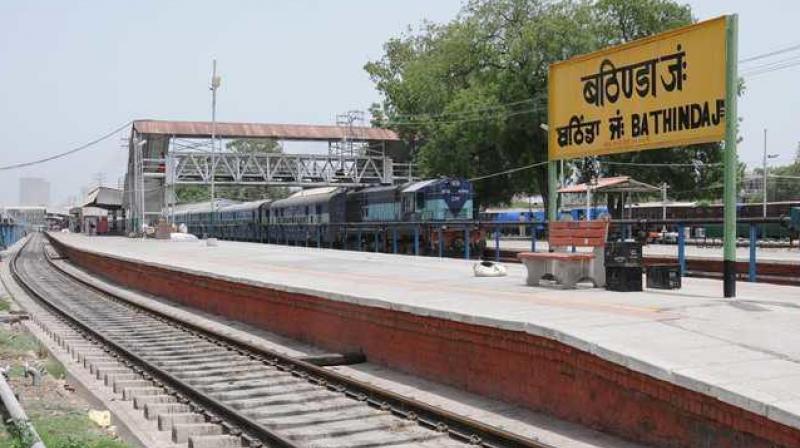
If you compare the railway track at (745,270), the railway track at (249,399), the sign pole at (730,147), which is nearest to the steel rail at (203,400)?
the railway track at (249,399)

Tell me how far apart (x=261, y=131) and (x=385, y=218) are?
34165mm

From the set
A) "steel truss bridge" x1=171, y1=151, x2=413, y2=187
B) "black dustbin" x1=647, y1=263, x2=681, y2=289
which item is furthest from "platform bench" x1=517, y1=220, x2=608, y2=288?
"steel truss bridge" x1=171, y1=151, x2=413, y2=187

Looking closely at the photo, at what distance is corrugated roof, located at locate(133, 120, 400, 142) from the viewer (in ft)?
217

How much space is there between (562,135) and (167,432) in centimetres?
767

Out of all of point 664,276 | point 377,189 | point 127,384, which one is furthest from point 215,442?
point 377,189

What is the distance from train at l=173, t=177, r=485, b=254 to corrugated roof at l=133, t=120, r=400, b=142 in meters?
17.5

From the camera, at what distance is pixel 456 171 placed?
4878 centimetres


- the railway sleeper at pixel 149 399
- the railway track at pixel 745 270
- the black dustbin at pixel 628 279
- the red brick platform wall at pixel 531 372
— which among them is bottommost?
the railway sleeper at pixel 149 399

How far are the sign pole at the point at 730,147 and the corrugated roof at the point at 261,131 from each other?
57363 mm

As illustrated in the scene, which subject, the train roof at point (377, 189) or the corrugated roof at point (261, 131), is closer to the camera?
the train roof at point (377, 189)

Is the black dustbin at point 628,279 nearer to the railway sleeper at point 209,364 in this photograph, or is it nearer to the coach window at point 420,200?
the railway sleeper at point 209,364

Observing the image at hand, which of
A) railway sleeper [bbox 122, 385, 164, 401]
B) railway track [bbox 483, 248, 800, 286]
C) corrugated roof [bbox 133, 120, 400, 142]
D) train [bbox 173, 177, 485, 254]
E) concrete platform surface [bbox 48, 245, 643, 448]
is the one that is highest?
corrugated roof [bbox 133, 120, 400, 142]

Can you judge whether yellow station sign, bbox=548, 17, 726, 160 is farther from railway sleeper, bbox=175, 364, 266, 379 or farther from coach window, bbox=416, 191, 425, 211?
coach window, bbox=416, 191, 425, 211

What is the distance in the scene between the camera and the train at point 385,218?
1190 inches
